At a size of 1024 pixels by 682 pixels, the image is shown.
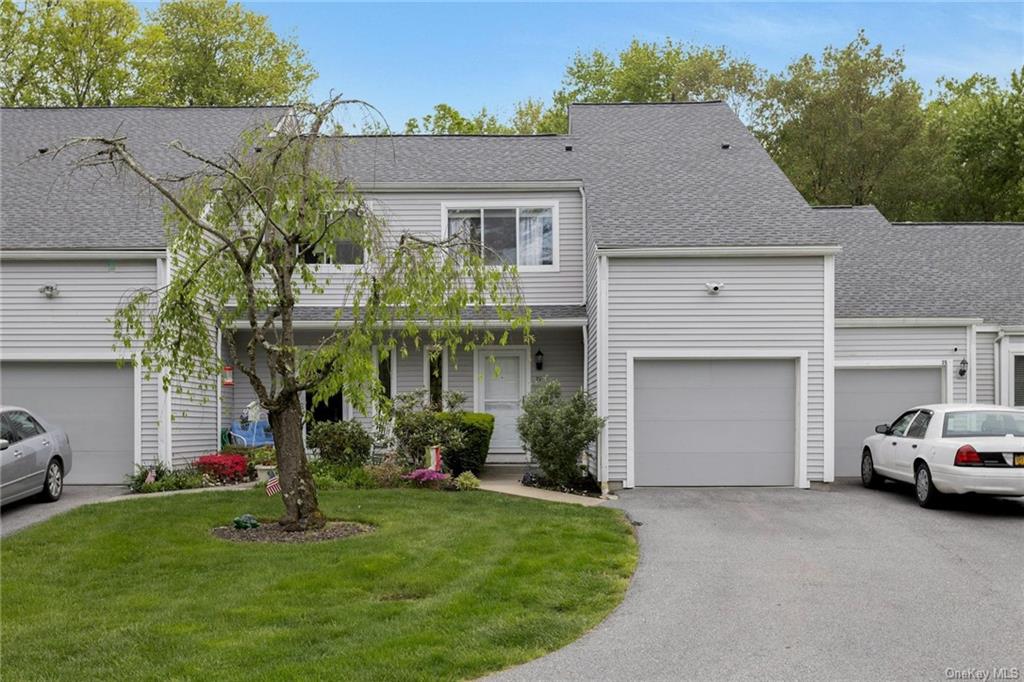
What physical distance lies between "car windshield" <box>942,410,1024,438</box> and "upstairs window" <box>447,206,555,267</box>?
310 inches

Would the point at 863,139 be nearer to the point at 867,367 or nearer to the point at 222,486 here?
the point at 867,367

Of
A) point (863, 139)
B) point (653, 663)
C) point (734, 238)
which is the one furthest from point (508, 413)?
point (863, 139)

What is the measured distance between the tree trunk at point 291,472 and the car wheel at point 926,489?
802 centimetres

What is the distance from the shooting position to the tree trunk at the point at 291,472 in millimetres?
10703

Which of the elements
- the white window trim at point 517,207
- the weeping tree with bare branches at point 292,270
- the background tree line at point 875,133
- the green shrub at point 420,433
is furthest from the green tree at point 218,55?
the weeping tree with bare branches at point 292,270

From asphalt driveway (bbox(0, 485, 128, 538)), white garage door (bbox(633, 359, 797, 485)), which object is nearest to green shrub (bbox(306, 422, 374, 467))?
asphalt driveway (bbox(0, 485, 128, 538))

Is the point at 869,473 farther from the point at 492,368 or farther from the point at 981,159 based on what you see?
the point at 981,159

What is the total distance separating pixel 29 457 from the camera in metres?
12.2

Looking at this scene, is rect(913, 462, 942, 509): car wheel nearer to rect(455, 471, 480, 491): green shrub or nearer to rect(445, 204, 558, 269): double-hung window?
rect(455, 471, 480, 491): green shrub

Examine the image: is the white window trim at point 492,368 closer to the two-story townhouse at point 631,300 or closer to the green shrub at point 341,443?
the two-story townhouse at point 631,300

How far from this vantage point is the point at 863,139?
33375 mm

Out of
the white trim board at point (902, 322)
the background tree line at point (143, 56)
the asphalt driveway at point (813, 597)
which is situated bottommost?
the asphalt driveway at point (813, 597)

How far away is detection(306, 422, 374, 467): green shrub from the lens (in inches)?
618

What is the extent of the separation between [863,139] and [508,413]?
2151 centimetres
